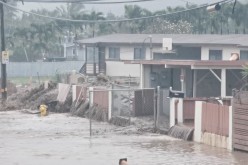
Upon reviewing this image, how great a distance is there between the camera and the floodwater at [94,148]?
84.7 ft

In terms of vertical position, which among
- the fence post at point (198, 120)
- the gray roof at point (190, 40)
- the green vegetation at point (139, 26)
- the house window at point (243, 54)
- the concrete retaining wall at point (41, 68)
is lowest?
the fence post at point (198, 120)

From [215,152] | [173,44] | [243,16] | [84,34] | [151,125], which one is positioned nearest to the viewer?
[215,152]

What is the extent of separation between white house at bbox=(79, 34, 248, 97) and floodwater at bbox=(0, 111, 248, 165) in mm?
4633

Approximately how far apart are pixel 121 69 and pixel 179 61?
75.0 ft

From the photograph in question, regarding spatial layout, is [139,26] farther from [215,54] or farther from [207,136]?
[207,136]

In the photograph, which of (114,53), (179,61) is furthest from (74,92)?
→ (114,53)

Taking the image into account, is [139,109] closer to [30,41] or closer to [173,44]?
[173,44]

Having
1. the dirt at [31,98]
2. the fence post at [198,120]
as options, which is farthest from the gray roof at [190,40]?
the fence post at [198,120]

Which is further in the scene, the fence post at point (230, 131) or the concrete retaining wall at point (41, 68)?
the concrete retaining wall at point (41, 68)

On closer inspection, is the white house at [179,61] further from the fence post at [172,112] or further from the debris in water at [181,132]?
the debris in water at [181,132]

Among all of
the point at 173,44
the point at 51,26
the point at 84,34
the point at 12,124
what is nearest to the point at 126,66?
the point at 173,44

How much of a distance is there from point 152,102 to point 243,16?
147 ft

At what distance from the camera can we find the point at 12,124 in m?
38.3

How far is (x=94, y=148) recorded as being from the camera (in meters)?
28.8
